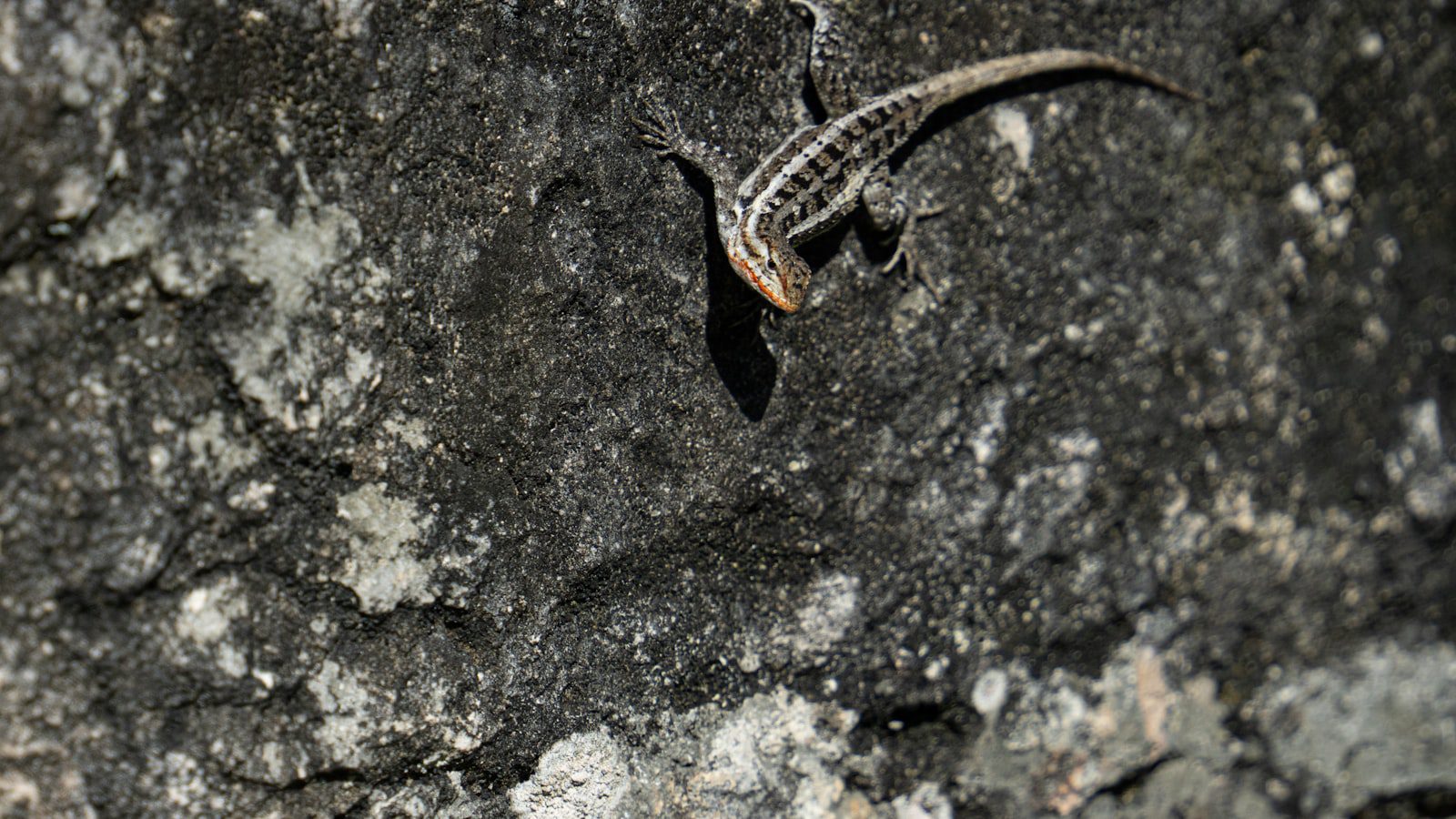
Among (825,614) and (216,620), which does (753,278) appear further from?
(216,620)

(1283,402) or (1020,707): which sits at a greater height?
(1283,402)

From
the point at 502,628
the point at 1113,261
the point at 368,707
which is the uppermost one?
the point at 1113,261

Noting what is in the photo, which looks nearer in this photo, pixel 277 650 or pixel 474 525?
pixel 277 650

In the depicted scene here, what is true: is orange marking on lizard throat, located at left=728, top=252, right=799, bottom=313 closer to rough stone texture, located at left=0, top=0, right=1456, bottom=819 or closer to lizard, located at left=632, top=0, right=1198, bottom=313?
lizard, located at left=632, top=0, right=1198, bottom=313

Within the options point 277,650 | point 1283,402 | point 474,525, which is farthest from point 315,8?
point 1283,402

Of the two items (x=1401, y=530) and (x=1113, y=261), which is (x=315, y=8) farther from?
(x=1401, y=530)
